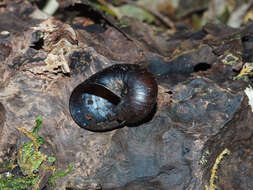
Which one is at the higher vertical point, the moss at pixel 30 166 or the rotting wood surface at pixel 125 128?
the rotting wood surface at pixel 125 128

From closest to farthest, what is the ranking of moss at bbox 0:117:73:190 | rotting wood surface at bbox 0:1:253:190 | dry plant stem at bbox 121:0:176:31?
moss at bbox 0:117:73:190 < rotting wood surface at bbox 0:1:253:190 < dry plant stem at bbox 121:0:176:31

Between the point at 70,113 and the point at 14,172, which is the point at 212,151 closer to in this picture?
the point at 70,113

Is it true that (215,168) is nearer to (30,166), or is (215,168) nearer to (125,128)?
(125,128)

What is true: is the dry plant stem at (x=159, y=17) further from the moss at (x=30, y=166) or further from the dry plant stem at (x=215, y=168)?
the moss at (x=30, y=166)

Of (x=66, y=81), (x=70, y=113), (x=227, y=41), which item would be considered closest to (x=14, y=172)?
(x=70, y=113)

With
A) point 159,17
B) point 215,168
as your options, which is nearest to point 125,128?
point 215,168

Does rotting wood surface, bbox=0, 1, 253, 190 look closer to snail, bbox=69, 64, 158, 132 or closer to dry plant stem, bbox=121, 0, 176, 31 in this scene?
snail, bbox=69, 64, 158, 132

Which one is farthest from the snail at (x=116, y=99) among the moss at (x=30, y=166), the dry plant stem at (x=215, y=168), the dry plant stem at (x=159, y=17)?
the dry plant stem at (x=159, y=17)

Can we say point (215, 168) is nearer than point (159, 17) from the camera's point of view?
Yes

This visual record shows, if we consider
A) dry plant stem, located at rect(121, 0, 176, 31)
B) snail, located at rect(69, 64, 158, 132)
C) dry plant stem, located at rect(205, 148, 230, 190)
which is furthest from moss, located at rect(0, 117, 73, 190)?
dry plant stem, located at rect(121, 0, 176, 31)

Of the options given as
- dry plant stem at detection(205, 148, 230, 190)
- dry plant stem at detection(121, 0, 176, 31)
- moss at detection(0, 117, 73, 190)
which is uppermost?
dry plant stem at detection(121, 0, 176, 31)
